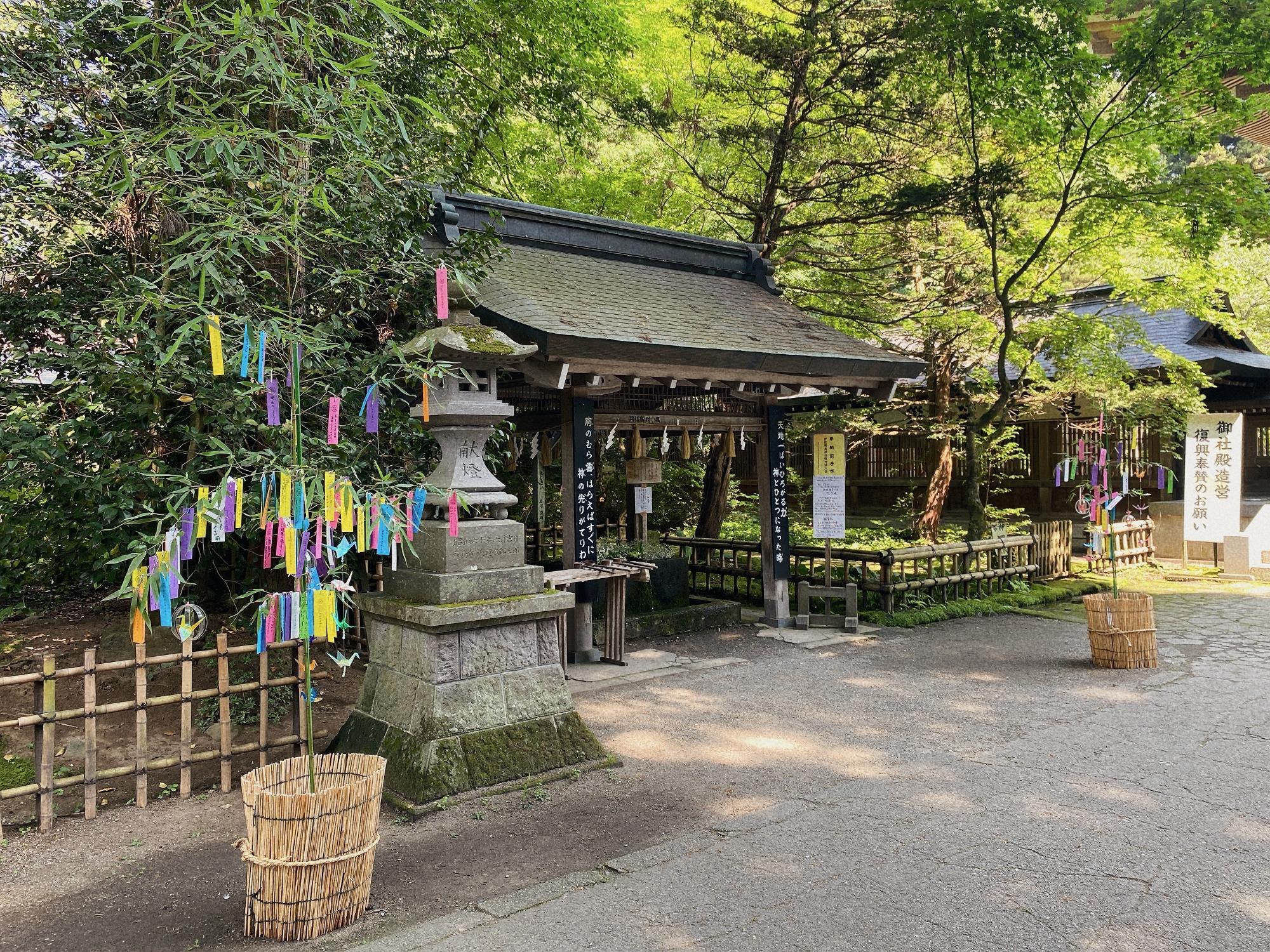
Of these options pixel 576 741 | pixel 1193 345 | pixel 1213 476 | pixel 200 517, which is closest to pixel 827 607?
pixel 576 741

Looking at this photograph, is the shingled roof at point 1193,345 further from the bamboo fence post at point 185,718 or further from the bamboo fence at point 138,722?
the bamboo fence post at point 185,718

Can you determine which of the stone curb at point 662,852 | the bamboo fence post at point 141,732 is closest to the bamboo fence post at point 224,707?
the bamboo fence post at point 141,732

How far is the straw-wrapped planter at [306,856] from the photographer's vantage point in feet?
11.7

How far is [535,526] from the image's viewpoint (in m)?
12.5

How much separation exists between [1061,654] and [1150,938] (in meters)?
6.20

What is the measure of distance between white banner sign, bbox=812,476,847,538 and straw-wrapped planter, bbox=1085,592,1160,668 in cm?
309

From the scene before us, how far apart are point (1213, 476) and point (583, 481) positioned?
38.8 feet

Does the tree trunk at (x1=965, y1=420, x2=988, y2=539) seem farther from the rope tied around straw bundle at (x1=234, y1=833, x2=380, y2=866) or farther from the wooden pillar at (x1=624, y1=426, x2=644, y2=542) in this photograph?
the rope tied around straw bundle at (x1=234, y1=833, x2=380, y2=866)

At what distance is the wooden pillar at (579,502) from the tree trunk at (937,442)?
8.04 meters

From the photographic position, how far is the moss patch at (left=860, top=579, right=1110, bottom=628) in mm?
10992

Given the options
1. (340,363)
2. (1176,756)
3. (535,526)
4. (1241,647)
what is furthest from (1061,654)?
(340,363)

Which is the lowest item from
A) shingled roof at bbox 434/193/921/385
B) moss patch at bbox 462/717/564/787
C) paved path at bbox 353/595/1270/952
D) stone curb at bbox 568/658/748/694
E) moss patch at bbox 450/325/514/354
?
paved path at bbox 353/595/1270/952

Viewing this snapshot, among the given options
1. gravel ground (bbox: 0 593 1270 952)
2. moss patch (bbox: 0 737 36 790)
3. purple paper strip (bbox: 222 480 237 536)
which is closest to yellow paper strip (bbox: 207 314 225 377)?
purple paper strip (bbox: 222 480 237 536)

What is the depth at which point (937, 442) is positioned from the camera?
16000 mm
